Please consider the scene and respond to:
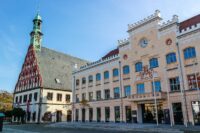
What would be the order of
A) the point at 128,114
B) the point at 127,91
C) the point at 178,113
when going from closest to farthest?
the point at 178,113
the point at 128,114
the point at 127,91

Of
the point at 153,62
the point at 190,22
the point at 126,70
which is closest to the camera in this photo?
the point at 190,22

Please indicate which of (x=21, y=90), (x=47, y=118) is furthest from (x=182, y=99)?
(x=21, y=90)

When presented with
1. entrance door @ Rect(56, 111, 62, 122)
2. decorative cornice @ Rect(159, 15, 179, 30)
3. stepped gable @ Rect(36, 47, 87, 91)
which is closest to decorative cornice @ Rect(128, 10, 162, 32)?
decorative cornice @ Rect(159, 15, 179, 30)

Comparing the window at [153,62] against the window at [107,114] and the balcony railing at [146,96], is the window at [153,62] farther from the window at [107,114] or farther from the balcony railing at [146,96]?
the window at [107,114]

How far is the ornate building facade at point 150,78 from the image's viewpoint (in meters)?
27.7

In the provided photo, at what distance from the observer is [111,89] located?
38750mm

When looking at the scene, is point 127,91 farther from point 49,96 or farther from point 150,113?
point 49,96

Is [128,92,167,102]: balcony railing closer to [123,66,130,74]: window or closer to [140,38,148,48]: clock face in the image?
[123,66,130,74]: window

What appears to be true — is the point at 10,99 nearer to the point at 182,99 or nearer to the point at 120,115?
the point at 120,115

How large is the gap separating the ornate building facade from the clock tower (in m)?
24.2

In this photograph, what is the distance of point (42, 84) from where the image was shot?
51.8 meters

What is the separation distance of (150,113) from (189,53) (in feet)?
37.1

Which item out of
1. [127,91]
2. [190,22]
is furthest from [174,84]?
[190,22]

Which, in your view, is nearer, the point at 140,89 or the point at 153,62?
the point at 153,62
